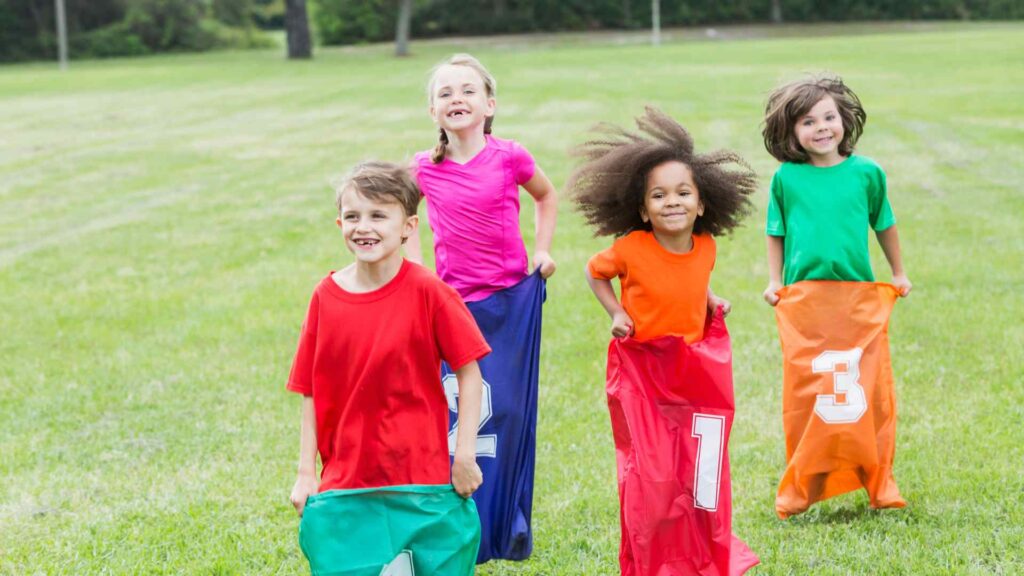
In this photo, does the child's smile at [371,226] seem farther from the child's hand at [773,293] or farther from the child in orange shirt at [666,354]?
the child's hand at [773,293]

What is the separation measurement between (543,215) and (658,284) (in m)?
0.88

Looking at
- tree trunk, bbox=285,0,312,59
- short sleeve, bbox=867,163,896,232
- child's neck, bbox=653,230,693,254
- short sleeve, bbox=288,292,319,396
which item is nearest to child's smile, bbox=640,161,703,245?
child's neck, bbox=653,230,693,254

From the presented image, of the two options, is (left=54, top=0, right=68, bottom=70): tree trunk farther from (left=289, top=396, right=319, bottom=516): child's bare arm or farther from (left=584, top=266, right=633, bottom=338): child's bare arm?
(left=289, top=396, right=319, bottom=516): child's bare arm

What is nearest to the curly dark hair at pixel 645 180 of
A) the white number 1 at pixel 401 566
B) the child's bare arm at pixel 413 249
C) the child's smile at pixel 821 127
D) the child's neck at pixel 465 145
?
the child's neck at pixel 465 145

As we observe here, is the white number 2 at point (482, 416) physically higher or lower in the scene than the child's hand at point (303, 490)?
lower

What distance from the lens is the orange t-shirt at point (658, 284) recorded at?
415 centimetres

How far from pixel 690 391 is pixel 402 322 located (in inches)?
44.6

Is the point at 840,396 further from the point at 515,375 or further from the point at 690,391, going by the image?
the point at 515,375

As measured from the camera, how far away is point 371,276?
3.52 m

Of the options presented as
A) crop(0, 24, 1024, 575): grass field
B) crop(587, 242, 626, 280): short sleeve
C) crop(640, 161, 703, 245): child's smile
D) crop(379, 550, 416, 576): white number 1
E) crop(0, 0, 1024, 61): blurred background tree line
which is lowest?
crop(0, 24, 1024, 575): grass field

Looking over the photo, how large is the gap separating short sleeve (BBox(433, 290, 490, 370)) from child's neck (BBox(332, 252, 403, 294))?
A: 17 centimetres

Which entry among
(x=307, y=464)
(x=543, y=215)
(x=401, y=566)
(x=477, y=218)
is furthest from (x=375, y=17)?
(x=401, y=566)

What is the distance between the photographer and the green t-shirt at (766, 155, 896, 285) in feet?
15.8

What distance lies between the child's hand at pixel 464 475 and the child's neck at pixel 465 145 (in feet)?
4.70
